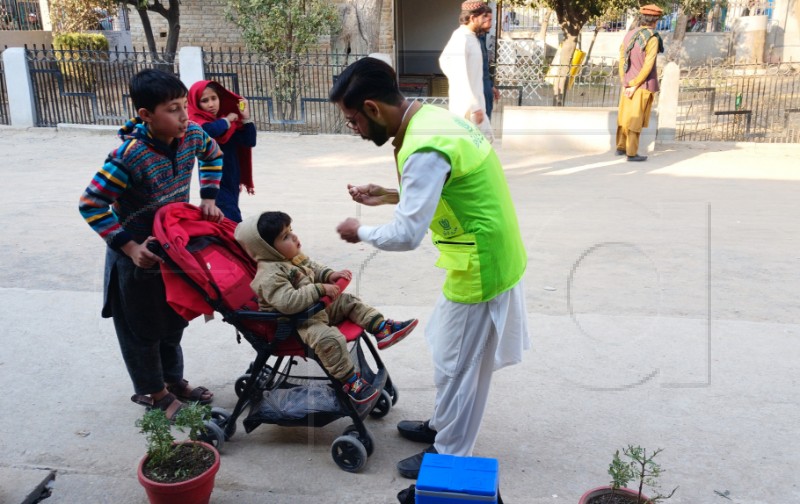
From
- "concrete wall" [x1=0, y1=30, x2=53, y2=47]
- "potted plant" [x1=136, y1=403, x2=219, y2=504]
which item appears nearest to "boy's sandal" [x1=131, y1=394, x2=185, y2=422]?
"potted plant" [x1=136, y1=403, x2=219, y2=504]

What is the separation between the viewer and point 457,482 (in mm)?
2268

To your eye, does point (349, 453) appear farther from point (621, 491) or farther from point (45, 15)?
point (45, 15)

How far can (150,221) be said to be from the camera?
337 cm

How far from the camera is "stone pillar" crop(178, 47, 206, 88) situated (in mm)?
12930

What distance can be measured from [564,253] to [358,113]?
3.87 metres

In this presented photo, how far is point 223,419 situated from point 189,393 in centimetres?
46

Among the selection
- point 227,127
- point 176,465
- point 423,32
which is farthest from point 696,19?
point 176,465

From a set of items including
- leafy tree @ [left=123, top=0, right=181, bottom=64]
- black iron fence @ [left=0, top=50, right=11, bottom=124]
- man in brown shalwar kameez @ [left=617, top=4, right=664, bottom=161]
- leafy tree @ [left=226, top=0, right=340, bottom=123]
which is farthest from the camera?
leafy tree @ [left=123, top=0, right=181, bottom=64]

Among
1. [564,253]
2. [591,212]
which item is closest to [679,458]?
[564,253]

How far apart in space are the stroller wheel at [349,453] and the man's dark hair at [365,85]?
1466mm

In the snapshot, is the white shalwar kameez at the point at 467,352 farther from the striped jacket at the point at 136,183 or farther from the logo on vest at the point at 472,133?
the striped jacket at the point at 136,183

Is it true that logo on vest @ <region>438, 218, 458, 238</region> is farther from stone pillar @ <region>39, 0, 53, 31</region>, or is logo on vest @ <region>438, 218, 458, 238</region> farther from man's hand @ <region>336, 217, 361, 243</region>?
stone pillar @ <region>39, 0, 53, 31</region>

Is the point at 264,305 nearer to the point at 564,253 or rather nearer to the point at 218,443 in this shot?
the point at 218,443

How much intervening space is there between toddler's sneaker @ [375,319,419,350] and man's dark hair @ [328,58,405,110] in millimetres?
1096
